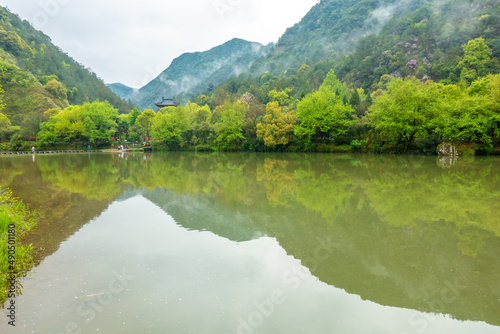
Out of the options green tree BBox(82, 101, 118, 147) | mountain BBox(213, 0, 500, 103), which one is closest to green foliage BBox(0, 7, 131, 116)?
green tree BBox(82, 101, 118, 147)

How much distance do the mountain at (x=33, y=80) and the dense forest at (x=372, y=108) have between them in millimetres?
5245

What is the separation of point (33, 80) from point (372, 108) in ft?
304

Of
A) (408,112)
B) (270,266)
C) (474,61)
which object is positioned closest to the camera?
(270,266)

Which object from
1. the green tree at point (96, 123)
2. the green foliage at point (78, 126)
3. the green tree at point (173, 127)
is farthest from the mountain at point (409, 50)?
the green foliage at point (78, 126)

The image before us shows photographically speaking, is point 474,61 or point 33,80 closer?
point 474,61

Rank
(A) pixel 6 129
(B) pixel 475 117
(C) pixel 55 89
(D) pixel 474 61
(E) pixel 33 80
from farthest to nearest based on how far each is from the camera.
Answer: (C) pixel 55 89 < (E) pixel 33 80 < (A) pixel 6 129 < (D) pixel 474 61 < (B) pixel 475 117

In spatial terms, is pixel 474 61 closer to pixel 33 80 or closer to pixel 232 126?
pixel 232 126

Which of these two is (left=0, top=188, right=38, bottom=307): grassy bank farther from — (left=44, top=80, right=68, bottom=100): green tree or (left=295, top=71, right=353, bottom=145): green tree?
(left=44, top=80, right=68, bottom=100): green tree

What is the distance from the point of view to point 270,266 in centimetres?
621

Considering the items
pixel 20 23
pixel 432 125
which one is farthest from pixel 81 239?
pixel 20 23

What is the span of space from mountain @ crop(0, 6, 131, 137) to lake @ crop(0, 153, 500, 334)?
43.1m

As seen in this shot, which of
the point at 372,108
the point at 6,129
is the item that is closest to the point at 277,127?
the point at 372,108

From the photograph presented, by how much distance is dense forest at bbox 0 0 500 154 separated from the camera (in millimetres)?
32156

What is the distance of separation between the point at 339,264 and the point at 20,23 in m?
176
